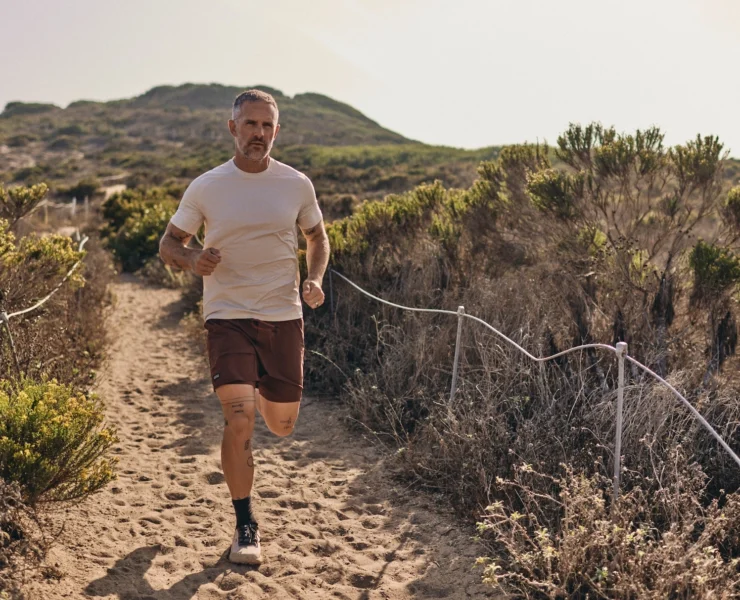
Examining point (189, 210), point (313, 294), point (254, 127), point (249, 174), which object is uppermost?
point (254, 127)

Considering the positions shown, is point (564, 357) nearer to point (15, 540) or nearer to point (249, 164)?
point (249, 164)

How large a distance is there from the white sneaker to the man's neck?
Answer: 175 cm

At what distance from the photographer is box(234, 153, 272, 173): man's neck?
12.2ft

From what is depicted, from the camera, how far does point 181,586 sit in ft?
11.5

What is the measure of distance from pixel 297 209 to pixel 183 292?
22.7ft

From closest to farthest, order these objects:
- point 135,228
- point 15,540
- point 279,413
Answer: point 15,540, point 279,413, point 135,228

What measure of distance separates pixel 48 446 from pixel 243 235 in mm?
1306

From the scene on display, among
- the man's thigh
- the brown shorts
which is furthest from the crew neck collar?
the man's thigh

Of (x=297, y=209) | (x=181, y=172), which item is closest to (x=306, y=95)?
(x=181, y=172)

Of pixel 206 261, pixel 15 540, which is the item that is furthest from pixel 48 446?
pixel 206 261

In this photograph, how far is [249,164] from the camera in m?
3.75

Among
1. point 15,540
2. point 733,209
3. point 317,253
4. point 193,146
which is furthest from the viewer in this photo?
point 193,146

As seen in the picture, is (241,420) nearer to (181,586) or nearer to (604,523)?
(181,586)

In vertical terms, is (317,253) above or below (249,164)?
below
